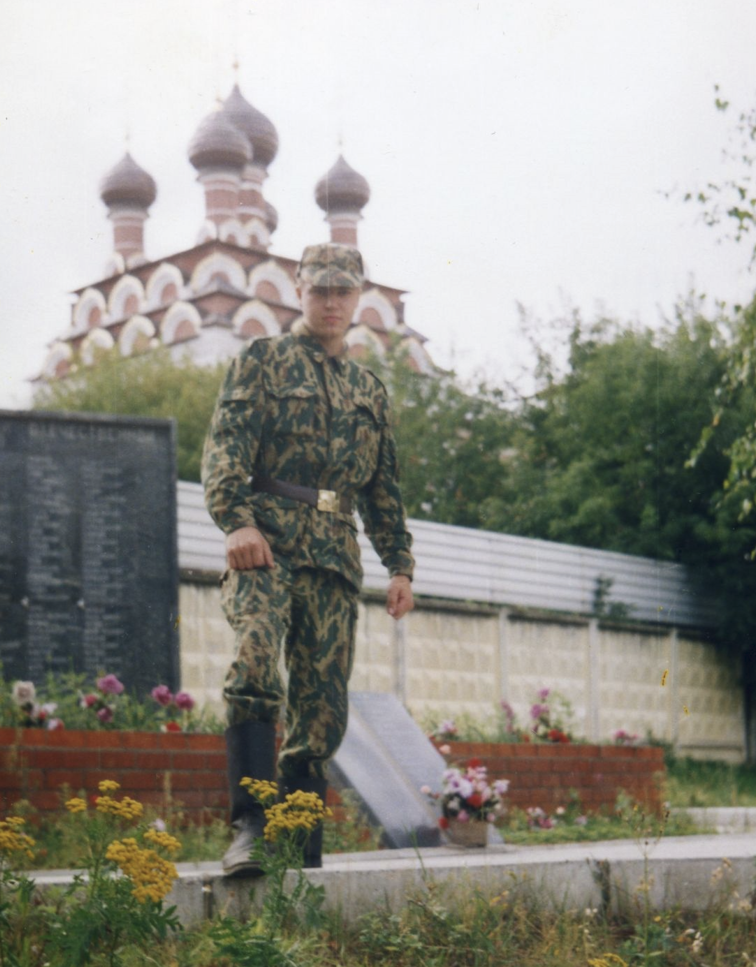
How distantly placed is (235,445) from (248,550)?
29cm

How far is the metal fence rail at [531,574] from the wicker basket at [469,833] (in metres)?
5.03

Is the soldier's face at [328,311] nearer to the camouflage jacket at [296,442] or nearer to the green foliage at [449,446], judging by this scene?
the camouflage jacket at [296,442]

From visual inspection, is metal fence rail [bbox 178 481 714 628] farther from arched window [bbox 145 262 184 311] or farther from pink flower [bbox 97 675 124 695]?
arched window [bbox 145 262 184 311]

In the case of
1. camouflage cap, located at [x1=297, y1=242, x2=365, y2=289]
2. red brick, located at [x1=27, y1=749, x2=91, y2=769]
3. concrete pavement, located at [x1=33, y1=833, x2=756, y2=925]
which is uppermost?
camouflage cap, located at [x1=297, y1=242, x2=365, y2=289]

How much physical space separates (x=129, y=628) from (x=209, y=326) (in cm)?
2468

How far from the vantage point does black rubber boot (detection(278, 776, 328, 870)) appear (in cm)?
379

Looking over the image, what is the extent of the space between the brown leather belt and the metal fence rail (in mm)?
6694

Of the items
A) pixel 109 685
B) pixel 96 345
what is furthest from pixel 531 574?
pixel 96 345

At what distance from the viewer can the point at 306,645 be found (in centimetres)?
393

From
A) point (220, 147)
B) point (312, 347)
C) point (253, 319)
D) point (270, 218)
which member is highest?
point (220, 147)

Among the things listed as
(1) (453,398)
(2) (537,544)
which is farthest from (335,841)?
(1) (453,398)

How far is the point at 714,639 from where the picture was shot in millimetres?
17094

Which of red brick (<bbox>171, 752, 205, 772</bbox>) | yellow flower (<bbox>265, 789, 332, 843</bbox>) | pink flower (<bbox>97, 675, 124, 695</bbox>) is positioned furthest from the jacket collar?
pink flower (<bbox>97, 675, 124, 695</bbox>)

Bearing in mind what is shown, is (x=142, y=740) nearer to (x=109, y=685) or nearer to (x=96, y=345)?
(x=109, y=685)
